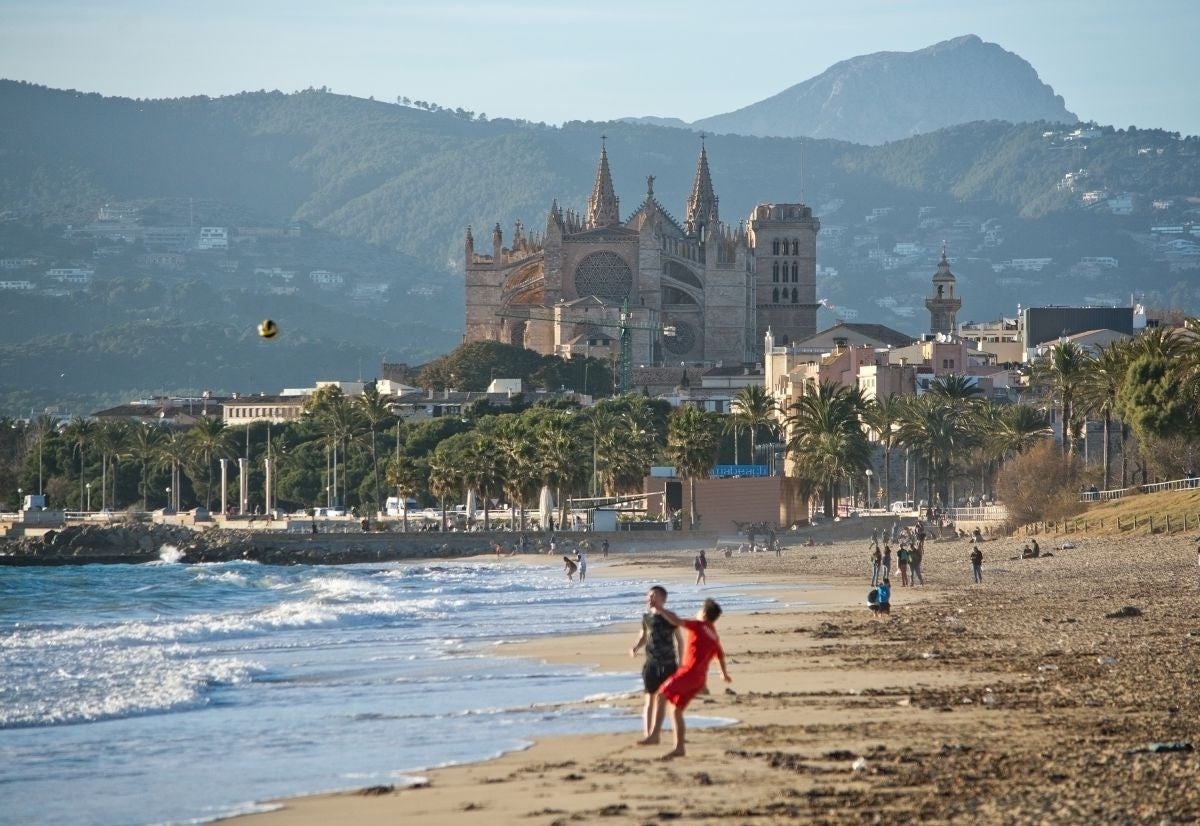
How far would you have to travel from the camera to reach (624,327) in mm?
148000

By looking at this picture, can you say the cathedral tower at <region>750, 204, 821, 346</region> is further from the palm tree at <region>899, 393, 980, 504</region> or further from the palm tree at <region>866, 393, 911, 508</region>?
the palm tree at <region>899, 393, 980, 504</region>

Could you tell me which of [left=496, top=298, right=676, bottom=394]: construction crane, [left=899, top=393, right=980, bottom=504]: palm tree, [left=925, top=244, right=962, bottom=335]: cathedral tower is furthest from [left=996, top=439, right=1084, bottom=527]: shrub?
[left=925, top=244, right=962, bottom=335]: cathedral tower

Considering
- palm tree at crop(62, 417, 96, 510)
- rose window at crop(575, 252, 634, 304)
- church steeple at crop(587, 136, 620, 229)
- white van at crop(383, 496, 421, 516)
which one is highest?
church steeple at crop(587, 136, 620, 229)

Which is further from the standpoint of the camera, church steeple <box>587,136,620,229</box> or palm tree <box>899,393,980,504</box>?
church steeple <box>587,136,620,229</box>

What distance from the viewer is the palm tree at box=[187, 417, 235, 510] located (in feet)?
369

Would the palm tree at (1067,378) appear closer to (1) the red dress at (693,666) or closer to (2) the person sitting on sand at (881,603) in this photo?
(2) the person sitting on sand at (881,603)

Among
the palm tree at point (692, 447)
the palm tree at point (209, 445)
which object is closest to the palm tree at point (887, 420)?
the palm tree at point (692, 447)

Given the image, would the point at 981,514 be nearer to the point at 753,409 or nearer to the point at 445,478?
the point at 753,409

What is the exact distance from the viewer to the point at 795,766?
16672 millimetres

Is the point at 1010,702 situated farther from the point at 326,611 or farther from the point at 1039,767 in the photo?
the point at 326,611

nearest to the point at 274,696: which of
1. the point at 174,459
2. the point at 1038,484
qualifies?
the point at 1038,484

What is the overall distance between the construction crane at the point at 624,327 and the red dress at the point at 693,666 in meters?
123

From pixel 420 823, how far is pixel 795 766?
2976 mm

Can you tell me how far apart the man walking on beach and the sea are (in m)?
1.75
